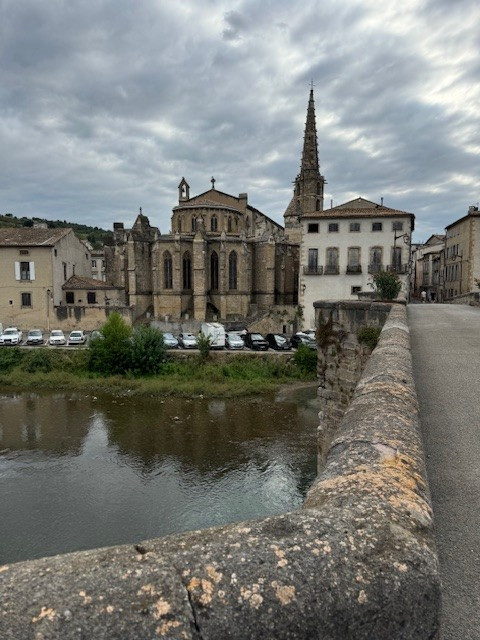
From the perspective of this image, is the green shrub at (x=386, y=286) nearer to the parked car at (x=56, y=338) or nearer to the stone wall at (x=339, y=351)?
the stone wall at (x=339, y=351)

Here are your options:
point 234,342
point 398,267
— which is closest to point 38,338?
point 234,342

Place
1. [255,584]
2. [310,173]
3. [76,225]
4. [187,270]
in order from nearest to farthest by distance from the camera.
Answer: [255,584]
[187,270]
[310,173]
[76,225]

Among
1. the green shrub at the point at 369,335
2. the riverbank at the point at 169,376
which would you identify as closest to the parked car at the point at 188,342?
the riverbank at the point at 169,376

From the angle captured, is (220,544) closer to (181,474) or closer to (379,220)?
(181,474)

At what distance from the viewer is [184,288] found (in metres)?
43.4

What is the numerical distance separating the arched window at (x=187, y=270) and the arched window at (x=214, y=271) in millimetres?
2105

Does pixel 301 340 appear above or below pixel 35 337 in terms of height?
below

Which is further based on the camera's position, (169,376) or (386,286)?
(169,376)

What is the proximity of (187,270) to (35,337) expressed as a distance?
1577cm

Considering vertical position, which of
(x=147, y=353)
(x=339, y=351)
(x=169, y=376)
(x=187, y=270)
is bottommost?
(x=169, y=376)

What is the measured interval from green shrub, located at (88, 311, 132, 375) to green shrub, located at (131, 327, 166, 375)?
0.45m

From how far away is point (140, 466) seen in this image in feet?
57.4

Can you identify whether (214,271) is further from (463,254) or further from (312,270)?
(463,254)

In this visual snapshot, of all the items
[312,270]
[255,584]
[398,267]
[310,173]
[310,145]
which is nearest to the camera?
[255,584]
